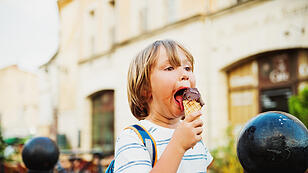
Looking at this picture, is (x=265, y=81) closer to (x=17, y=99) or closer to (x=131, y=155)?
(x=131, y=155)

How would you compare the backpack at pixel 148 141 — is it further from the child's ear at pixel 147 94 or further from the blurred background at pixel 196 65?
the blurred background at pixel 196 65

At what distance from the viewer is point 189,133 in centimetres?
127

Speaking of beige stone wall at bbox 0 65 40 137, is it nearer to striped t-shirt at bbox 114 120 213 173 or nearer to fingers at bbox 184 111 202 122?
striped t-shirt at bbox 114 120 213 173

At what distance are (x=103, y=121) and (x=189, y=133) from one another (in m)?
13.0

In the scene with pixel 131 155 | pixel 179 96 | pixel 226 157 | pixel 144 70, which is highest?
pixel 144 70

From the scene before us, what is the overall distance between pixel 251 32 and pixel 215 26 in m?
1.16

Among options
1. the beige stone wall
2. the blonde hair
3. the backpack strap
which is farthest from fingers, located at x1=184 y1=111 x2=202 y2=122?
the beige stone wall

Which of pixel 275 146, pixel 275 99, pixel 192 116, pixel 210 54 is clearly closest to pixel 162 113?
pixel 192 116

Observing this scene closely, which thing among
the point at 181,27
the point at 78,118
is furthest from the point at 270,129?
the point at 78,118

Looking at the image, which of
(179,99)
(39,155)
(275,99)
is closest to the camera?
(179,99)

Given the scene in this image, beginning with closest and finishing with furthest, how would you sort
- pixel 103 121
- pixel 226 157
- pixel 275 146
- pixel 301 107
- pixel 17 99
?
pixel 275 146
pixel 301 107
pixel 226 157
pixel 103 121
pixel 17 99

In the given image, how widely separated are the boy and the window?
464 inches

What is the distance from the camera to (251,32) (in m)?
8.08

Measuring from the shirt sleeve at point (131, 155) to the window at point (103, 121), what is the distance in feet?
39.4
